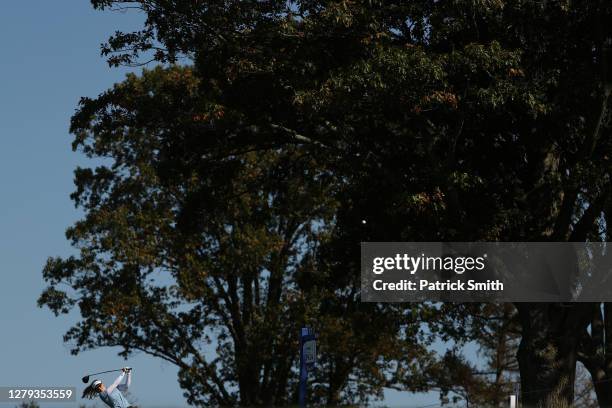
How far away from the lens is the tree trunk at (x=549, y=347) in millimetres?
24281

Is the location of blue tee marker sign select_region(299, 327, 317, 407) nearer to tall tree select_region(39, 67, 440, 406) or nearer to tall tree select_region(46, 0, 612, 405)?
tall tree select_region(46, 0, 612, 405)

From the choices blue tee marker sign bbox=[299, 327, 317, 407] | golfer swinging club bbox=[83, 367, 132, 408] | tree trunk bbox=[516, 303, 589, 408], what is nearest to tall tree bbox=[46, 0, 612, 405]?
tree trunk bbox=[516, 303, 589, 408]

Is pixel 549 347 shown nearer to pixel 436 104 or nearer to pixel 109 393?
pixel 436 104

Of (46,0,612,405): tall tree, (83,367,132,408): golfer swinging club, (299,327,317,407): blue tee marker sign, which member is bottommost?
(83,367,132,408): golfer swinging club

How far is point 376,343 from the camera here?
113ft

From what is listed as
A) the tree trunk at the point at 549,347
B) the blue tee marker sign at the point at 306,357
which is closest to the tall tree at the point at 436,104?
the tree trunk at the point at 549,347

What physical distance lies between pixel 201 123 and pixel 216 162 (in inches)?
112

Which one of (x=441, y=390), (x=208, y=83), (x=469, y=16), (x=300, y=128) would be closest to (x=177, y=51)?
(x=208, y=83)

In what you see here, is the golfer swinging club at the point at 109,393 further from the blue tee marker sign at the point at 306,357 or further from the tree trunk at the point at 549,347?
the tree trunk at the point at 549,347

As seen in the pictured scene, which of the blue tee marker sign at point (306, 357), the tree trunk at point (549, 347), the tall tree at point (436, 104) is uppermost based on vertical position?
the tall tree at point (436, 104)

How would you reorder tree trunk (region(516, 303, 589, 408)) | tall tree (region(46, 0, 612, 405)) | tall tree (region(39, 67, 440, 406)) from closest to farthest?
tall tree (region(46, 0, 612, 405)), tree trunk (region(516, 303, 589, 408)), tall tree (region(39, 67, 440, 406))

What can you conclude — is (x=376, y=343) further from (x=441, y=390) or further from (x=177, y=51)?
(x=177, y=51)

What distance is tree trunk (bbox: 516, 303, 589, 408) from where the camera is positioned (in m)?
24.3

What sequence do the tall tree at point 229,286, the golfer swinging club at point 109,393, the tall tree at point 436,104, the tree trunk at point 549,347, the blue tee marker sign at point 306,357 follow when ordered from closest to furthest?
the golfer swinging club at point 109,393, the blue tee marker sign at point 306,357, the tall tree at point 436,104, the tree trunk at point 549,347, the tall tree at point 229,286
